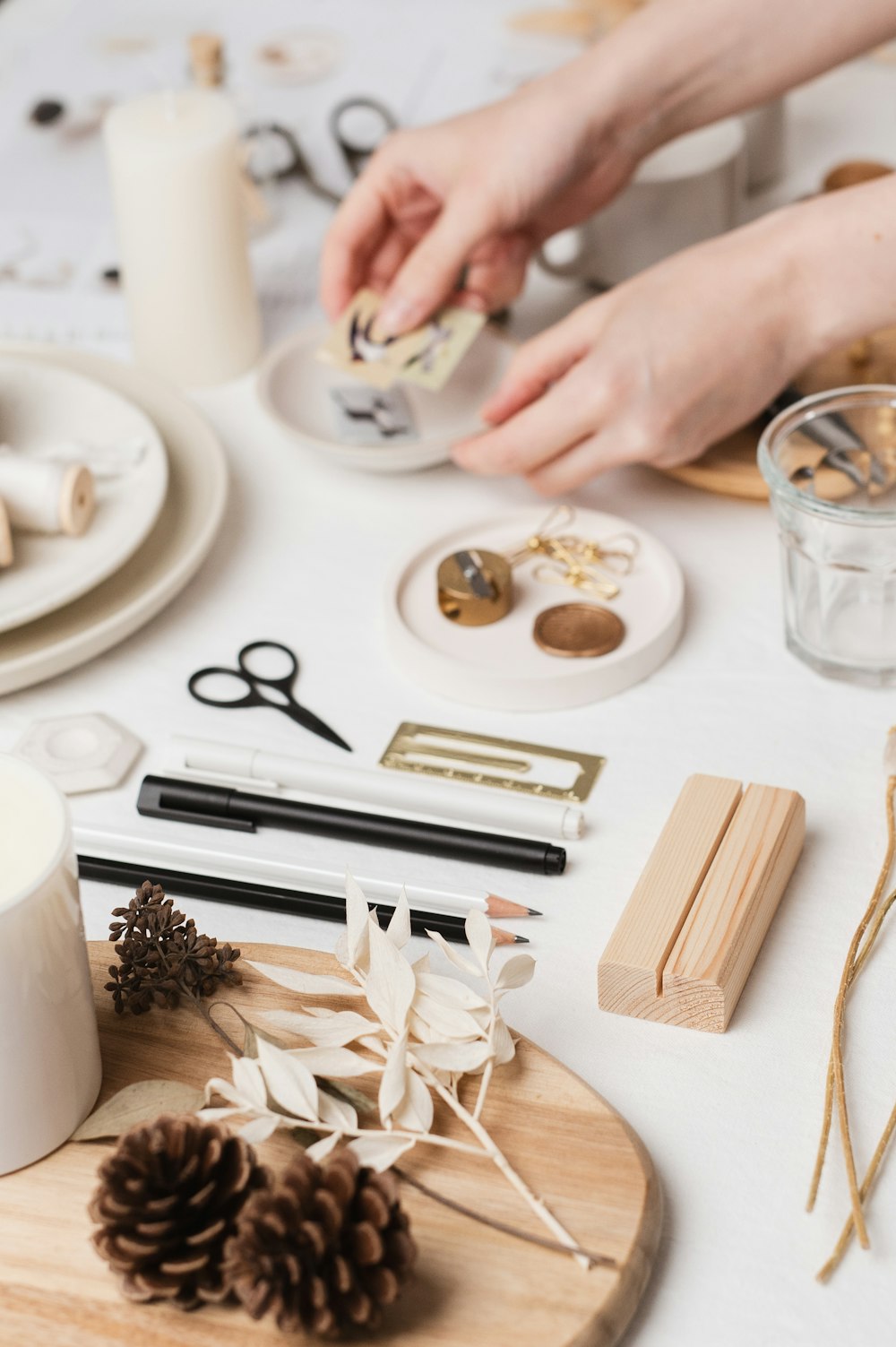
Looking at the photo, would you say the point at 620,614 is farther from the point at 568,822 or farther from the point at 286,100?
the point at 286,100

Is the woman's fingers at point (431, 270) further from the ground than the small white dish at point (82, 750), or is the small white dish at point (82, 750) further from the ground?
the woman's fingers at point (431, 270)

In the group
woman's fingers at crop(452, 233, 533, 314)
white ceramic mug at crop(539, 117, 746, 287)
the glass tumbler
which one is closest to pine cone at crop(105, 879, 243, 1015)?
the glass tumbler

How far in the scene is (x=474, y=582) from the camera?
0.86m

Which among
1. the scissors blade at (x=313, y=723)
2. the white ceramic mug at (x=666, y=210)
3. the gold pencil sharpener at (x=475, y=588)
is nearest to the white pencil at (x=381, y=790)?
the scissors blade at (x=313, y=723)

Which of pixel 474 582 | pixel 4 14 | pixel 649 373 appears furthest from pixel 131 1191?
pixel 4 14

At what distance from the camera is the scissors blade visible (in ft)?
2.67

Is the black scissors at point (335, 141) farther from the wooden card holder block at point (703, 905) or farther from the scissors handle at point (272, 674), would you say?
the wooden card holder block at point (703, 905)

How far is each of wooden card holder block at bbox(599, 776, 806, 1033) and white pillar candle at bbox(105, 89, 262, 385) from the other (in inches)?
22.9

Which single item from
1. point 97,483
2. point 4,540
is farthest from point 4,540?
point 97,483

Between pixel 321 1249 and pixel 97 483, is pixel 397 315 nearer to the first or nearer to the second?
pixel 97 483

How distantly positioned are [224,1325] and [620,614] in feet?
1.63

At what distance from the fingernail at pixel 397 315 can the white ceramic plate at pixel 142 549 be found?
0.48 feet

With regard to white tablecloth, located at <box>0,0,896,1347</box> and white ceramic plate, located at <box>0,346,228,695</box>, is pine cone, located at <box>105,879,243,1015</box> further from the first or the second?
white ceramic plate, located at <box>0,346,228,695</box>

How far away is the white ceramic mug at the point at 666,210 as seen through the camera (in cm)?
116
